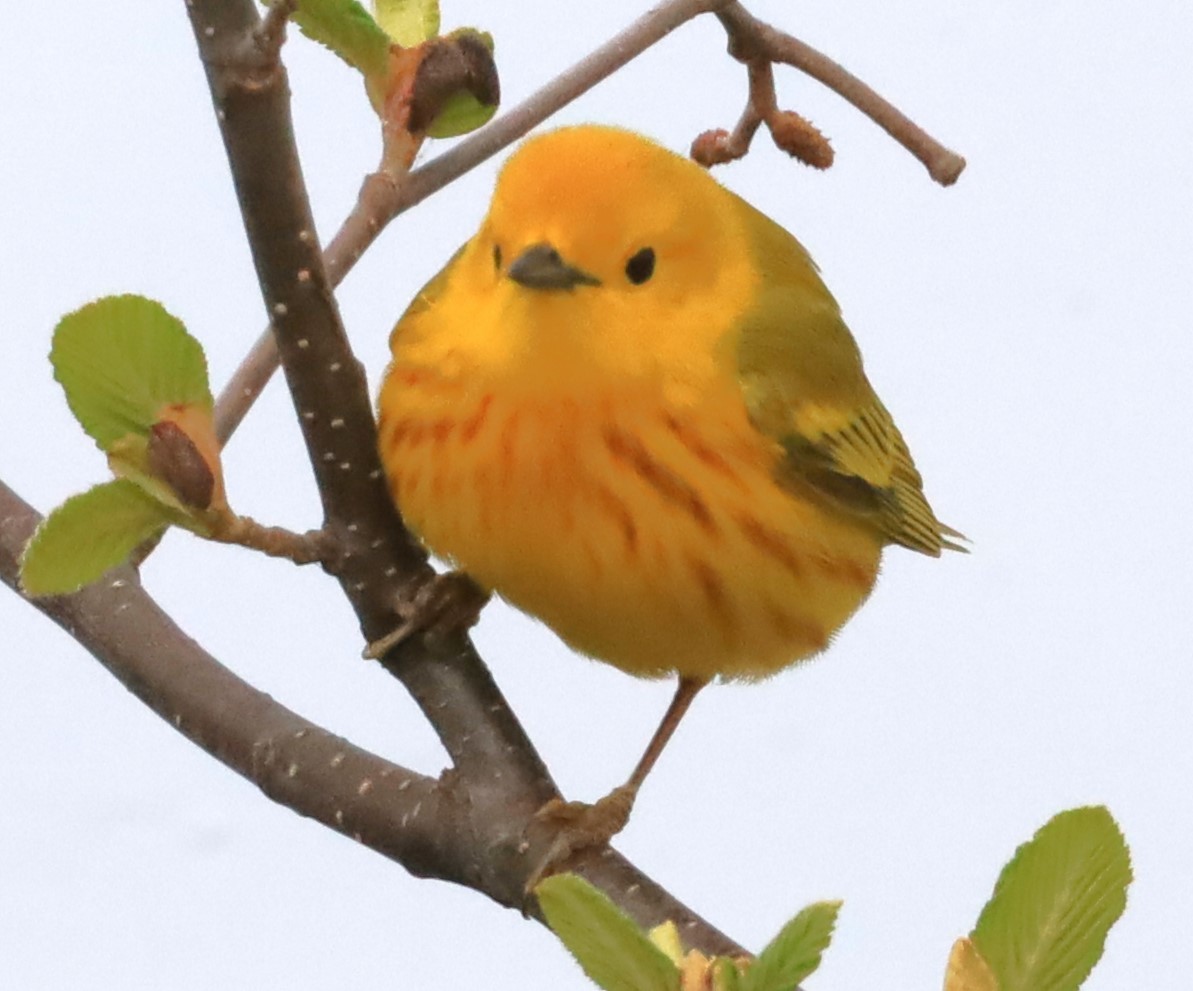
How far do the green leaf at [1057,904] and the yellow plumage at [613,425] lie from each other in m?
0.45

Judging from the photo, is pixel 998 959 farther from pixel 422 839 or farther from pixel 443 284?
pixel 443 284

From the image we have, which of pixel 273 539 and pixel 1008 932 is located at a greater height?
pixel 273 539

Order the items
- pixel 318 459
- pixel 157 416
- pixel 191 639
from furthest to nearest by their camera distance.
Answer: pixel 191 639
pixel 318 459
pixel 157 416

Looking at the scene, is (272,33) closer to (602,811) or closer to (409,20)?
(409,20)

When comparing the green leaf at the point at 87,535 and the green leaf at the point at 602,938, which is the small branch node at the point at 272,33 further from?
the green leaf at the point at 602,938

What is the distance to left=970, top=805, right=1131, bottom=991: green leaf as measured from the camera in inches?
15.8

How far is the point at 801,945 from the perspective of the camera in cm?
37

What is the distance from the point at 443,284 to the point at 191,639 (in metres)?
0.23

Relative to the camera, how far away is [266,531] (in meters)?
0.67

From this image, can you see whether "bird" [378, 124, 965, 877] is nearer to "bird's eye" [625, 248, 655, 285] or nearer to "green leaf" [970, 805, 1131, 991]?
"bird's eye" [625, 248, 655, 285]

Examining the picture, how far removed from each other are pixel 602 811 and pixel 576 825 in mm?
64

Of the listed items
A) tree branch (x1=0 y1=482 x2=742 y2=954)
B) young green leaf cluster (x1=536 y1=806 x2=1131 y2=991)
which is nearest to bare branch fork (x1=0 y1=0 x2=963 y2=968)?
tree branch (x1=0 y1=482 x2=742 y2=954)

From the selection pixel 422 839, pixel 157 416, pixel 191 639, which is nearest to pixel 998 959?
pixel 157 416

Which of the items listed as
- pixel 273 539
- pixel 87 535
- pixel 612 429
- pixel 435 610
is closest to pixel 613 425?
pixel 612 429
